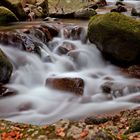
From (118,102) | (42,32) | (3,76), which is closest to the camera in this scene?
(118,102)

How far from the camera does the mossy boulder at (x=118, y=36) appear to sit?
11625 mm

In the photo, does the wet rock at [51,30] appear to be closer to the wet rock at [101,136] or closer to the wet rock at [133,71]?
the wet rock at [133,71]

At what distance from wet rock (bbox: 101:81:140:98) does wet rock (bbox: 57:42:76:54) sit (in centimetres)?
347

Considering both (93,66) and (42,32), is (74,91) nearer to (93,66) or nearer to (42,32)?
(93,66)

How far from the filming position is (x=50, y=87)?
33.3 ft

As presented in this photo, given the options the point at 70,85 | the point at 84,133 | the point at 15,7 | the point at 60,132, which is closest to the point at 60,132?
the point at 60,132

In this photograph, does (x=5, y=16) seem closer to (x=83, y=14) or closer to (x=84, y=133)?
(x=83, y=14)

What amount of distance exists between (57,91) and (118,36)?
3.38 meters

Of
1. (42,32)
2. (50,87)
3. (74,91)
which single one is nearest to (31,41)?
(42,32)

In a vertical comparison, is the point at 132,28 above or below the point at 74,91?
above

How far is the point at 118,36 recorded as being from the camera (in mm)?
11688

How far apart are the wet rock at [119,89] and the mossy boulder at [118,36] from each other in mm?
2043

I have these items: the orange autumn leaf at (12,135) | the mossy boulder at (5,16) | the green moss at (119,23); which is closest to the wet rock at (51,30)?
the green moss at (119,23)

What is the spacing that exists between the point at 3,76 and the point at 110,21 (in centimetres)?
448
